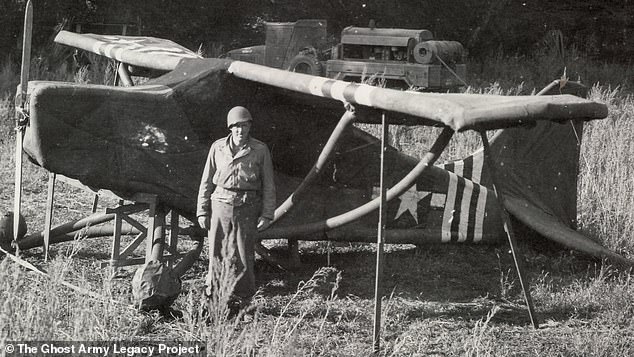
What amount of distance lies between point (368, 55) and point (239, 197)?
1416 cm

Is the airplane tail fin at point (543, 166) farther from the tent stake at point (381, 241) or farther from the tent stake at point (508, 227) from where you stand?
the tent stake at point (381, 241)

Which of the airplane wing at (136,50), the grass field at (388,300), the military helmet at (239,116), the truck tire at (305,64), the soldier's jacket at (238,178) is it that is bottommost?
the grass field at (388,300)

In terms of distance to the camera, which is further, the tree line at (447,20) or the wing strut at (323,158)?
the tree line at (447,20)

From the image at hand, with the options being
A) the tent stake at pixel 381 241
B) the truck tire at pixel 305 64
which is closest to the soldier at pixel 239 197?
the tent stake at pixel 381 241

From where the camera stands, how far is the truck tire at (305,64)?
19.4 metres

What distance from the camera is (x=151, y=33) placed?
24016 millimetres

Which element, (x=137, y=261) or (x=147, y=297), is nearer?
(x=147, y=297)

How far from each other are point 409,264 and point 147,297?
3.08 m

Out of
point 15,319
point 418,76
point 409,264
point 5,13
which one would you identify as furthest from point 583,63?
point 15,319

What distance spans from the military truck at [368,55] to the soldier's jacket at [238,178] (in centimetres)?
1205

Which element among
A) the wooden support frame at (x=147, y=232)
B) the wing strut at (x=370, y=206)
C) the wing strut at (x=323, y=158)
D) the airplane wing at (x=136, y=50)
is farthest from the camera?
the airplane wing at (x=136, y=50)

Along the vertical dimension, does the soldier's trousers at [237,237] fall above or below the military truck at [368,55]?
below

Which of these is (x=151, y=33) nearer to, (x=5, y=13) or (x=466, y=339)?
(x=5, y=13)

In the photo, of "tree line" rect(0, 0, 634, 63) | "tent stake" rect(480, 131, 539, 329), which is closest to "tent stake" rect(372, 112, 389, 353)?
"tent stake" rect(480, 131, 539, 329)
